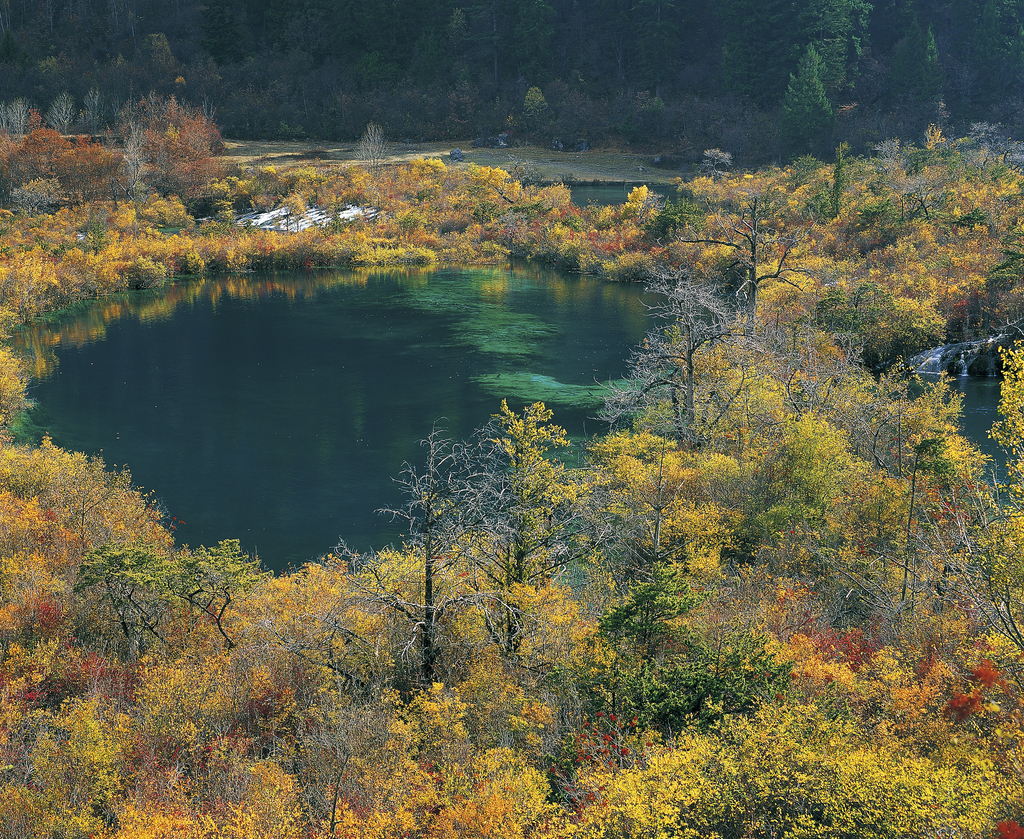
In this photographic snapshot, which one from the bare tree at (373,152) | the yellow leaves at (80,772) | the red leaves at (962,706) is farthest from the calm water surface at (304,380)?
the bare tree at (373,152)

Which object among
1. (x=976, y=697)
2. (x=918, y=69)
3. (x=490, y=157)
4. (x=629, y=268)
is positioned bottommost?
(x=976, y=697)

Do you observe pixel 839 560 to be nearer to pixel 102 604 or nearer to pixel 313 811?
pixel 313 811

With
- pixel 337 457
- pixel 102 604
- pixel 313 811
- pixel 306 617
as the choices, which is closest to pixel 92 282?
pixel 337 457

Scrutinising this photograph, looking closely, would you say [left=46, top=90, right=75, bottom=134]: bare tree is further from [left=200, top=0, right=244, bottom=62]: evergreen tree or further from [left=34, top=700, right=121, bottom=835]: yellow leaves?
[left=34, top=700, right=121, bottom=835]: yellow leaves

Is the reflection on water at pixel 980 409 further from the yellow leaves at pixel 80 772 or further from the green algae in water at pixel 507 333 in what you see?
the yellow leaves at pixel 80 772

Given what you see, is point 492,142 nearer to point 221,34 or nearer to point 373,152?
point 373,152

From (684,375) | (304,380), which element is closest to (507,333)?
(304,380)
